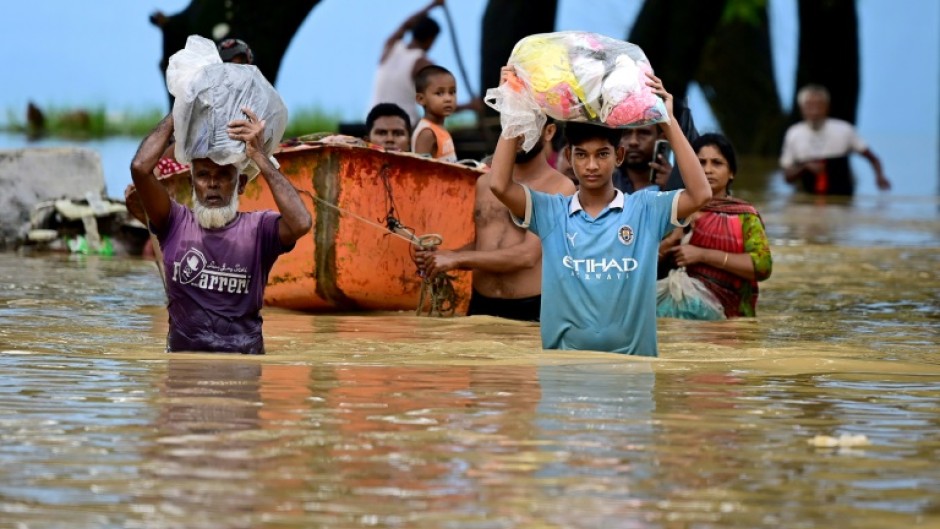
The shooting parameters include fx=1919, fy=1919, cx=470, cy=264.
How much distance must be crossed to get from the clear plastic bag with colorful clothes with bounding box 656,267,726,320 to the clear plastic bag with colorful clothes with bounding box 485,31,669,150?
9.33 feet

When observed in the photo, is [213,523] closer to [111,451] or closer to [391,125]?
[111,451]

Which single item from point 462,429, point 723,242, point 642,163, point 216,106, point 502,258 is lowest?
point 462,429

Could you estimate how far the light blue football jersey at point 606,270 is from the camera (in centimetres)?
729

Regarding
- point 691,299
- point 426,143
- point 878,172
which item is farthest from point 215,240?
point 878,172

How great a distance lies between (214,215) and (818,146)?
1736 cm

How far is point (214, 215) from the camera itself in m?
7.21

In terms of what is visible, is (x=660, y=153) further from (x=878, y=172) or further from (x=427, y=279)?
(x=878, y=172)

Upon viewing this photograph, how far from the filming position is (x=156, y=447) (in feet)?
18.2

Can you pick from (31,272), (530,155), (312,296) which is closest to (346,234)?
(312,296)

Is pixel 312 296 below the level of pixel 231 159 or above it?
below

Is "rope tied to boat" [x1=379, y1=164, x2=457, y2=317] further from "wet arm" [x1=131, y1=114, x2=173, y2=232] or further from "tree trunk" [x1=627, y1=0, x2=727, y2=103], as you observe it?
"tree trunk" [x1=627, y1=0, x2=727, y2=103]

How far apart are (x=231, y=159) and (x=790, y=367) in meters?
2.44

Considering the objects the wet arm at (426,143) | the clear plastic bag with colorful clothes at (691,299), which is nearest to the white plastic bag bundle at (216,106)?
the clear plastic bag with colorful clothes at (691,299)

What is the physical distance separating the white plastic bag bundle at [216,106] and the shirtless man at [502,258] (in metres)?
2.20
